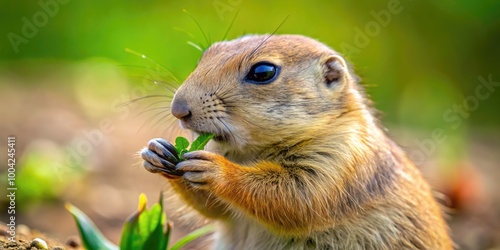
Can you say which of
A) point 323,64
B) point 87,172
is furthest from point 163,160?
point 87,172

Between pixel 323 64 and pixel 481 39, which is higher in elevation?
pixel 323 64

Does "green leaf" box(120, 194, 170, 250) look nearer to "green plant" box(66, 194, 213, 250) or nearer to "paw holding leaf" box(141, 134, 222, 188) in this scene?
"green plant" box(66, 194, 213, 250)

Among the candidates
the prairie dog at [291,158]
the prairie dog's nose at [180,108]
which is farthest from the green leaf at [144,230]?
the prairie dog's nose at [180,108]

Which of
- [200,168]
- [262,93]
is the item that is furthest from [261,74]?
[200,168]

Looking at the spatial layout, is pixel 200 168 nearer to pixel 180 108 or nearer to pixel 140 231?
pixel 180 108

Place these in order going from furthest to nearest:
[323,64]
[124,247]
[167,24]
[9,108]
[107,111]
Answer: [167,24] → [107,111] → [9,108] → [323,64] → [124,247]

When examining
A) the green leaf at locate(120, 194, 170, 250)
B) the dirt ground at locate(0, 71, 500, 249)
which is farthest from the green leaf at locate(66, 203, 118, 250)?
A: the dirt ground at locate(0, 71, 500, 249)

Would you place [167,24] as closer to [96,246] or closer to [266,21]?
[266,21]
